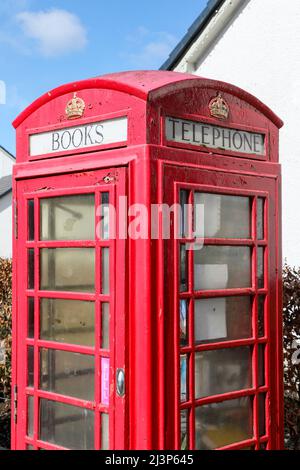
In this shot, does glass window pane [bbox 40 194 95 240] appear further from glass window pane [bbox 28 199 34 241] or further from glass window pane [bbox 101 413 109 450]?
glass window pane [bbox 101 413 109 450]

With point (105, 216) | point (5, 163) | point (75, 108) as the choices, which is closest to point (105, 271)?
point (105, 216)

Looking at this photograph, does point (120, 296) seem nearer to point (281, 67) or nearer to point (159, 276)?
point (159, 276)

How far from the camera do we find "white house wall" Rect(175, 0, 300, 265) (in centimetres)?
743

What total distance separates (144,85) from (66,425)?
2.03 m

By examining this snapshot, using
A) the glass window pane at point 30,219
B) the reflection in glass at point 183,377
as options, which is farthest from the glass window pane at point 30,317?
the reflection in glass at point 183,377

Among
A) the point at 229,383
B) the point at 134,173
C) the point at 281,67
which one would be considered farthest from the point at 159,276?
the point at 281,67

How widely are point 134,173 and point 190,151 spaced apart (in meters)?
0.38

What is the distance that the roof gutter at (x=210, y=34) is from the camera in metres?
8.31

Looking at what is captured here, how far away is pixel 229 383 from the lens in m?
3.54

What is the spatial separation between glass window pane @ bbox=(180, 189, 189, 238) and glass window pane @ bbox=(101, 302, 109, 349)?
1.90 ft

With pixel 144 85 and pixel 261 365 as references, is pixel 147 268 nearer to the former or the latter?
pixel 144 85

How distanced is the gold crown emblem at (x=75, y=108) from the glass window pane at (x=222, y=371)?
1555 millimetres

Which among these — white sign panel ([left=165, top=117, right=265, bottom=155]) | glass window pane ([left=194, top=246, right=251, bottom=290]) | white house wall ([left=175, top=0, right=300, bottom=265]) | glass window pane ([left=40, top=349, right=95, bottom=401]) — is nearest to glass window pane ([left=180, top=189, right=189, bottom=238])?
glass window pane ([left=194, top=246, right=251, bottom=290])

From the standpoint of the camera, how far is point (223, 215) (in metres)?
3.50
